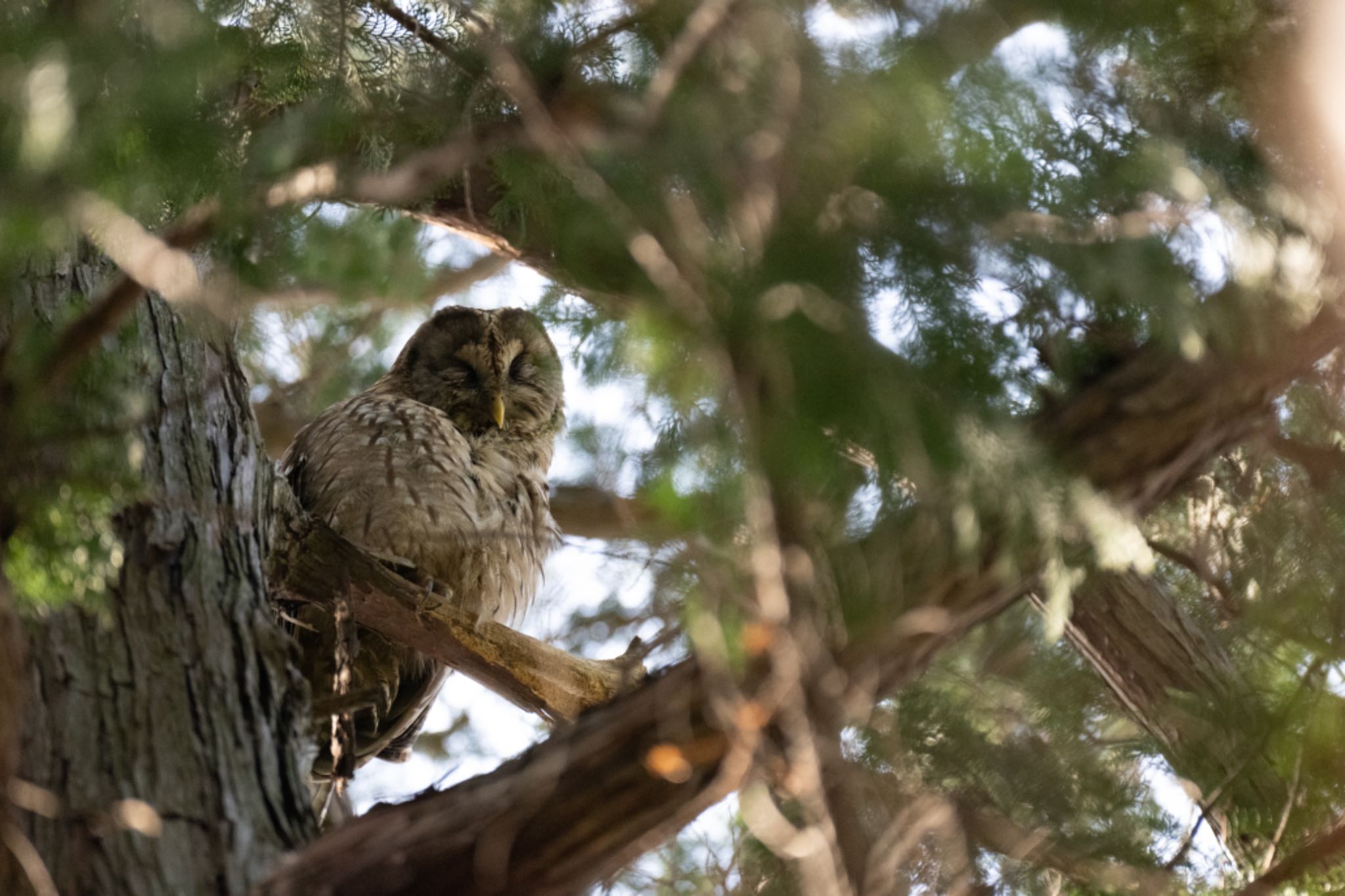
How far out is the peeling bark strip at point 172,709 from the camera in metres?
2.17

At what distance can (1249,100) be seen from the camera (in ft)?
8.54

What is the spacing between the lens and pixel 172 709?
238cm

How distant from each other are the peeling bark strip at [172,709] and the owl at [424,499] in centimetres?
89

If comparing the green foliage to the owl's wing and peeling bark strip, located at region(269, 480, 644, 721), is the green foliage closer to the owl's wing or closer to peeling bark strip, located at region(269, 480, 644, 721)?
peeling bark strip, located at region(269, 480, 644, 721)

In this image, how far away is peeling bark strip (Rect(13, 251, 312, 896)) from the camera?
7.11 feet

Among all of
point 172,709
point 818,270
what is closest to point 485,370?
point 172,709

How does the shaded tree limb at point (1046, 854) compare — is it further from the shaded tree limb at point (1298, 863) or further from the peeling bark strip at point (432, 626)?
the peeling bark strip at point (432, 626)

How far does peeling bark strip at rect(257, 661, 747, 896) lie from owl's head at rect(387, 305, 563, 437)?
124 inches

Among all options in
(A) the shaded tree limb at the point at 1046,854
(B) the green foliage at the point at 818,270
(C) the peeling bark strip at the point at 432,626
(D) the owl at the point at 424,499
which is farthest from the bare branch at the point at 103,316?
(A) the shaded tree limb at the point at 1046,854

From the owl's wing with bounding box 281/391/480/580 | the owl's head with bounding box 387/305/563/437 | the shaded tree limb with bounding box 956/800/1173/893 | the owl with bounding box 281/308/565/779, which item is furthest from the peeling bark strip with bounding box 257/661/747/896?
the owl's head with bounding box 387/305/563/437

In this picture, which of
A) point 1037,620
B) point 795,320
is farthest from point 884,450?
point 1037,620

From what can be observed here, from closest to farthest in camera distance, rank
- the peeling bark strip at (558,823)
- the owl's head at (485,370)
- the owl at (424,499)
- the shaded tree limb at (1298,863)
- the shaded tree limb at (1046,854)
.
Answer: the peeling bark strip at (558,823) → the shaded tree limb at (1298,863) → the shaded tree limb at (1046,854) → the owl at (424,499) → the owl's head at (485,370)

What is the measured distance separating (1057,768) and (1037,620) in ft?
3.11

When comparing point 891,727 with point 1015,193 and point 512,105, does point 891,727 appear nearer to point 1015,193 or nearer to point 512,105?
point 1015,193
